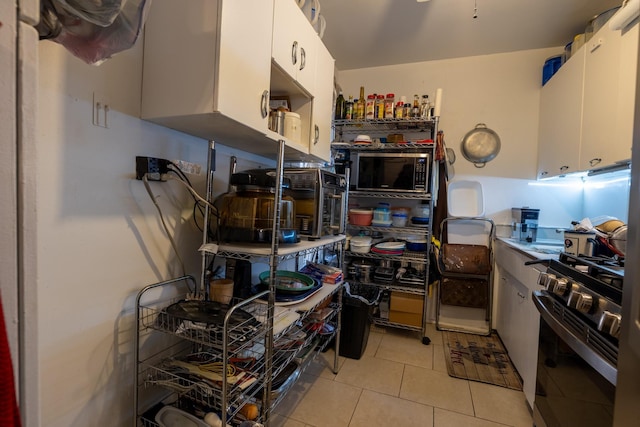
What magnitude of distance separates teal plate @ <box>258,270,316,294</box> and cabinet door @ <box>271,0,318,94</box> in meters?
1.06

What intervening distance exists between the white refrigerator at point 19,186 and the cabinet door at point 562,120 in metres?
2.62

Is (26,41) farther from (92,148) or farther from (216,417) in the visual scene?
(216,417)

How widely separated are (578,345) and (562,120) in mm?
1901

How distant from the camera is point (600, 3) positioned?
1981 mm

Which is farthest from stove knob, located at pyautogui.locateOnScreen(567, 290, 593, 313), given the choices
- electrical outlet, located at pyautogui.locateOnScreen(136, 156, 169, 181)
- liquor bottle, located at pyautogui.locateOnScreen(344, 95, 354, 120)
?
liquor bottle, located at pyautogui.locateOnScreen(344, 95, 354, 120)

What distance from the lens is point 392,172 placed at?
8.60ft

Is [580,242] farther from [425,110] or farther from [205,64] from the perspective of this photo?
[205,64]

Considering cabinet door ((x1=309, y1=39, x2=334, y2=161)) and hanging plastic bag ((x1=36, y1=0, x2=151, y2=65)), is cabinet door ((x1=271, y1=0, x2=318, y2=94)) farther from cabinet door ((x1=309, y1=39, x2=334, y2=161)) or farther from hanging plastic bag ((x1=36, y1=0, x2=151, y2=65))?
hanging plastic bag ((x1=36, y1=0, x2=151, y2=65))

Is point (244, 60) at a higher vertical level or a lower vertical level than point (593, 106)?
lower

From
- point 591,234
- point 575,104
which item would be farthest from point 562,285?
point 575,104

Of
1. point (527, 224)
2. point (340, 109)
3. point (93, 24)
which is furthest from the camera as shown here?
point (340, 109)

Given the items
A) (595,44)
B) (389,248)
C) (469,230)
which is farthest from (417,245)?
(595,44)

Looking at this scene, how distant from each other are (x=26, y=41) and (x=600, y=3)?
3.01m

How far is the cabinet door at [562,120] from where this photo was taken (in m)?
2.01
